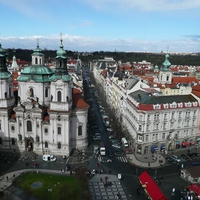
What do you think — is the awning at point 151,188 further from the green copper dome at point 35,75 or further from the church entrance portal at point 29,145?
the green copper dome at point 35,75

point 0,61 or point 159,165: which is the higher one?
point 0,61

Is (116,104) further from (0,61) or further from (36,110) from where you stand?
(0,61)

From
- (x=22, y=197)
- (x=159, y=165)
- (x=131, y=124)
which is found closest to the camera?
(x=22, y=197)

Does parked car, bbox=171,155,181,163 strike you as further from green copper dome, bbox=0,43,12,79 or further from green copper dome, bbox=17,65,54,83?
green copper dome, bbox=0,43,12,79

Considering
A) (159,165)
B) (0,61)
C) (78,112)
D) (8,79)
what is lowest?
(159,165)

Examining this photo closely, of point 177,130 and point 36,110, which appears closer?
point 36,110

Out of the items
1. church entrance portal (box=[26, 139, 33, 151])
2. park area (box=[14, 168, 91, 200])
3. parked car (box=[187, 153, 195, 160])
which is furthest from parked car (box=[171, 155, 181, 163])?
church entrance portal (box=[26, 139, 33, 151])

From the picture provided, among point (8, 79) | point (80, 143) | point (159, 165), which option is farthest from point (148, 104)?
point (8, 79)

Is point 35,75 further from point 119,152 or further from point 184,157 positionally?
point 184,157
